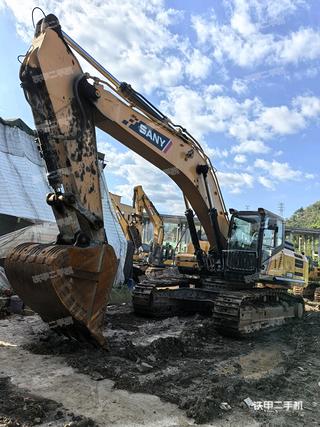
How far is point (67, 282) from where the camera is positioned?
532cm

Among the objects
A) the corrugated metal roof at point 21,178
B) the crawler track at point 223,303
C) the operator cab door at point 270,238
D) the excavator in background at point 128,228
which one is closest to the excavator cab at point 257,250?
the operator cab door at point 270,238

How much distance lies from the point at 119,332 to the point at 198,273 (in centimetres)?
287

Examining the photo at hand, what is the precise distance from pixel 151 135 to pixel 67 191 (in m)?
2.16

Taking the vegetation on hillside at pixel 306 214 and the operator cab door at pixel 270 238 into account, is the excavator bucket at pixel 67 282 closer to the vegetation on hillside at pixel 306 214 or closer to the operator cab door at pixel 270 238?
the operator cab door at pixel 270 238

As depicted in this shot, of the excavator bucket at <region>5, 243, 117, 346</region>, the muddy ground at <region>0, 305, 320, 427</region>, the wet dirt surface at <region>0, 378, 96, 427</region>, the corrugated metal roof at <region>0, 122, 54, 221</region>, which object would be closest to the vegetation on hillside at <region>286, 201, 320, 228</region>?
the corrugated metal roof at <region>0, 122, 54, 221</region>

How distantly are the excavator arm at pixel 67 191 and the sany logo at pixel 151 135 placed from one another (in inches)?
13.8

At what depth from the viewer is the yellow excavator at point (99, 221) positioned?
5578 mm

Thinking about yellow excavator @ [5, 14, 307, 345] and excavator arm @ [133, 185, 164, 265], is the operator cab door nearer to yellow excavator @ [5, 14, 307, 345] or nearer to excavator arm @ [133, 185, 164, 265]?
yellow excavator @ [5, 14, 307, 345]

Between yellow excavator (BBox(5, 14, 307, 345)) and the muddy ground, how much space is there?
460mm

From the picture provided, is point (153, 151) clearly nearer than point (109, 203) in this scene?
Yes

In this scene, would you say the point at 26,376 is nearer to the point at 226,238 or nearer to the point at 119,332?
the point at 119,332

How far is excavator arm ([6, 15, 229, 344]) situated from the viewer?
5422 mm

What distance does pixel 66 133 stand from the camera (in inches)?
235

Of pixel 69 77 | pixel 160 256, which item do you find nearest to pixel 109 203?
pixel 160 256
